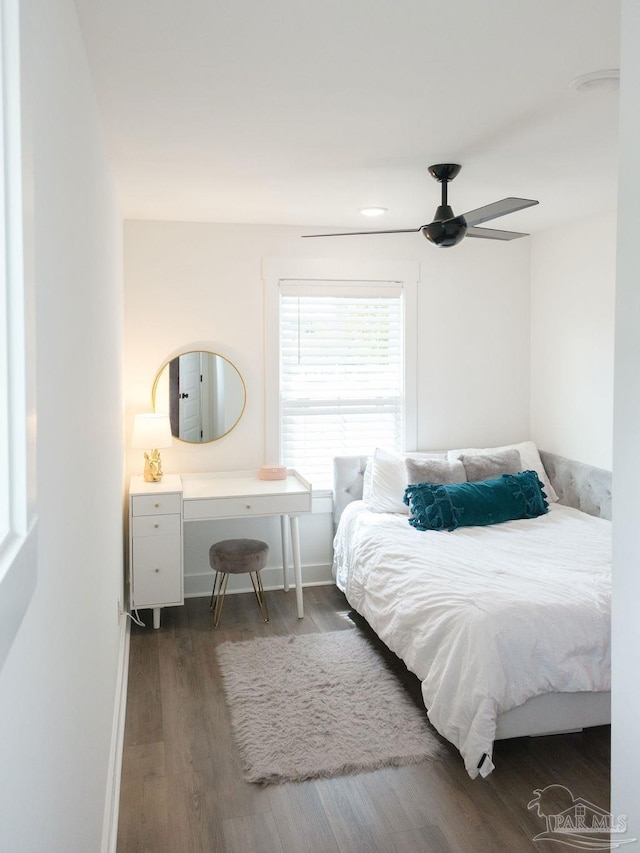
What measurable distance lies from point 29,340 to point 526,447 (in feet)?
15.3

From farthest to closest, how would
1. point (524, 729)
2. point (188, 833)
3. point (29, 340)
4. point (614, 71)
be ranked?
point (524, 729) → point (188, 833) → point (614, 71) → point (29, 340)

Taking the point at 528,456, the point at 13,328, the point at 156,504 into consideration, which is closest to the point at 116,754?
the point at 156,504

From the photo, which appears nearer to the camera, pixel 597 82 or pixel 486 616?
pixel 597 82

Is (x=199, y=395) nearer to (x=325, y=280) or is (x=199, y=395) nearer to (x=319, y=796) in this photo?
(x=325, y=280)

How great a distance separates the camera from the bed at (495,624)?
2.82 meters

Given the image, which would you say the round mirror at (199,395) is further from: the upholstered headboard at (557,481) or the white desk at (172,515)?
the upholstered headboard at (557,481)

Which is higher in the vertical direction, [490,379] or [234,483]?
[490,379]

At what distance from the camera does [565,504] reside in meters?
4.96

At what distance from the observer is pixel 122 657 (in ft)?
11.8

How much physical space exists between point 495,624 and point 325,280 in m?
2.85

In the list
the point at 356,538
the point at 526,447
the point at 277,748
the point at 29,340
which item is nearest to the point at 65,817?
the point at 29,340

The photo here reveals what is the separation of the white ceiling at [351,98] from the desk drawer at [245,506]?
1.74 meters

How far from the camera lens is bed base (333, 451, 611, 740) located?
2912mm

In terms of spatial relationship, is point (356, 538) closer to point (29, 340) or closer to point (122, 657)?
point (122, 657)
